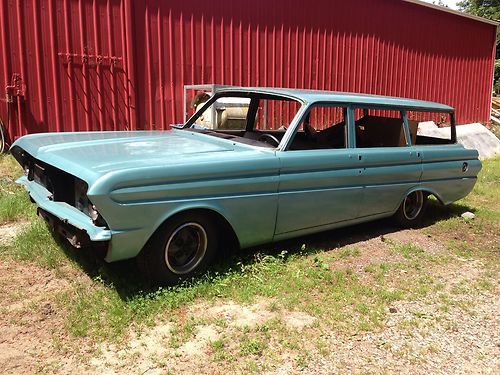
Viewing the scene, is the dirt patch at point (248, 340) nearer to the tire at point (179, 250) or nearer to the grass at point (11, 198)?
the tire at point (179, 250)

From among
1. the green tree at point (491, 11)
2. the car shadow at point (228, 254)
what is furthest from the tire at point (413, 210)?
the green tree at point (491, 11)

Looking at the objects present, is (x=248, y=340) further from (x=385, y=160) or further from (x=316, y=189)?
(x=385, y=160)

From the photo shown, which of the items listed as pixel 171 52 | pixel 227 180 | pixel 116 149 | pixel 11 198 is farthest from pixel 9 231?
pixel 171 52

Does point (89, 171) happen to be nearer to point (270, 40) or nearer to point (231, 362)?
point (231, 362)

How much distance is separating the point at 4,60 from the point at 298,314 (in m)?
6.67

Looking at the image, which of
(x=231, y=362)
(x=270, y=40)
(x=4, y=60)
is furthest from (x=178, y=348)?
(x=270, y=40)

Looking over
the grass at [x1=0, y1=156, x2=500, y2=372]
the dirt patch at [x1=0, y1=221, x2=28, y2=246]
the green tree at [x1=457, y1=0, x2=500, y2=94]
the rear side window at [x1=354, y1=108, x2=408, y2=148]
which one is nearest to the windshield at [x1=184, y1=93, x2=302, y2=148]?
the rear side window at [x1=354, y1=108, x2=408, y2=148]

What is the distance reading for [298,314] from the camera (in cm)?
349

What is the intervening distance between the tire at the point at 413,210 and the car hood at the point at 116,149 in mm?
2471

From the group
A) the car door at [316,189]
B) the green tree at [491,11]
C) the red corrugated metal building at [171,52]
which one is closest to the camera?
the car door at [316,189]

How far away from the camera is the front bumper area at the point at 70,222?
3238mm

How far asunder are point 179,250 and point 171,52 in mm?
6278

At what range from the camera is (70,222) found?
3.38 metres

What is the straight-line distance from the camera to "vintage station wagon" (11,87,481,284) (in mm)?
3342
